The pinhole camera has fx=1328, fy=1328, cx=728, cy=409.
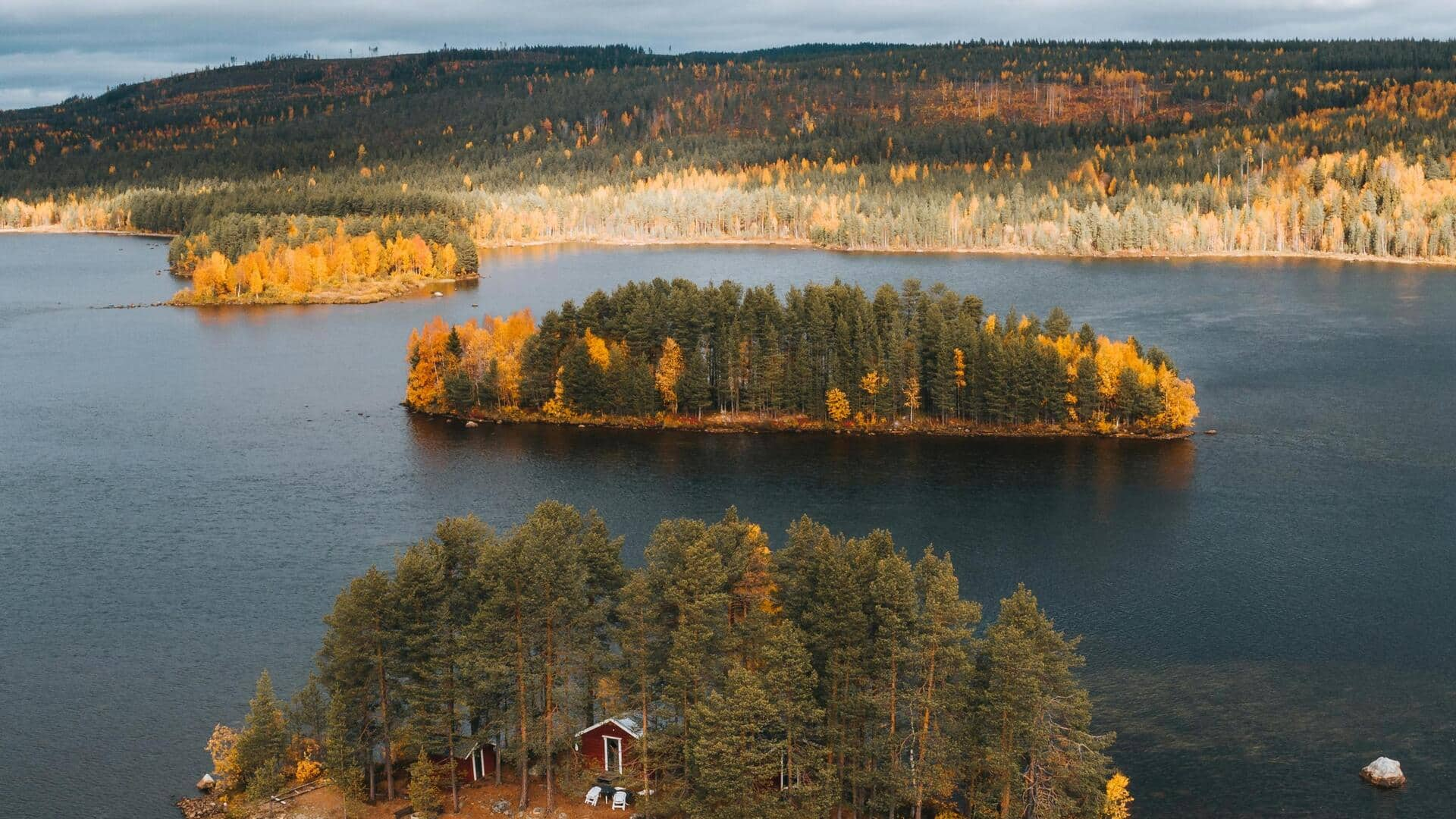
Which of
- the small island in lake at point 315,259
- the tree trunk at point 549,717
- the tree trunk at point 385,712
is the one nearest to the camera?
the tree trunk at point 549,717

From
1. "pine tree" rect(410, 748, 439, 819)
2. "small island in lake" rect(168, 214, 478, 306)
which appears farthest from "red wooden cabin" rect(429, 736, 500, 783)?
"small island in lake" rect(168, 214, 478, 306)

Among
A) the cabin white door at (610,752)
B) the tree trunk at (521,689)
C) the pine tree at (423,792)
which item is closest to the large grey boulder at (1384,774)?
the cabin white door at (610,752)

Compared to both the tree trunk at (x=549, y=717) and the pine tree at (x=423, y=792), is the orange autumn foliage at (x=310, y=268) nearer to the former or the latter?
the tree trunk at (x=549, y=717)

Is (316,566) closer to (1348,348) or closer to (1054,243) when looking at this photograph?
(1348,348)

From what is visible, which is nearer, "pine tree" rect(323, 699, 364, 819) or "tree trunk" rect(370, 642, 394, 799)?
"pine tree" rect(323, 699, 364, 819)

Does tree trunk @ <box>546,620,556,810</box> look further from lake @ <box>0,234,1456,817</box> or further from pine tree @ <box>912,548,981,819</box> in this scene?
lake @ <box>0,234,1456,817</box>

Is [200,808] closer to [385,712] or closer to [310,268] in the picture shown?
[385,712]

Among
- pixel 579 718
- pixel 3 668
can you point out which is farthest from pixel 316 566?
pixel 579 718
